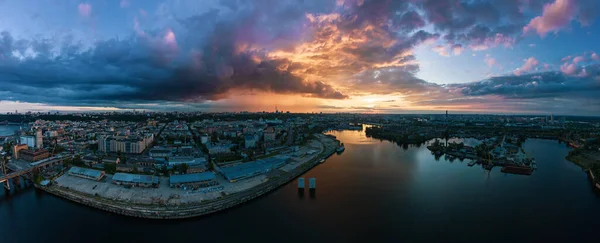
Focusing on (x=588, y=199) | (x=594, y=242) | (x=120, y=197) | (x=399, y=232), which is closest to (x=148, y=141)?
(x=120, y=197)

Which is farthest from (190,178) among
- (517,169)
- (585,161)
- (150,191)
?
(585,161)

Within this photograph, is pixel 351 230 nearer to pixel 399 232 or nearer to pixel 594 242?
pixel 399 232

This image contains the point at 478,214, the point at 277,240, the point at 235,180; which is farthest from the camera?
the point at 235,180

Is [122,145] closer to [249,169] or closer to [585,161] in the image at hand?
[249,169]

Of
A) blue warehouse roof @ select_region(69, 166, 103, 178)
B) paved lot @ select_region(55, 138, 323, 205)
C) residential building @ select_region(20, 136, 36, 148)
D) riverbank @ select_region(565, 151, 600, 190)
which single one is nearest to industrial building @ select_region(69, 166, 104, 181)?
blue warehouse roof @ select_region(69, 166, 103, 178)

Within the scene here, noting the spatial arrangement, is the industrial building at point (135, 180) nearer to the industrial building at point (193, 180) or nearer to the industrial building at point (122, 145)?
the industrial building at point (193, 180)

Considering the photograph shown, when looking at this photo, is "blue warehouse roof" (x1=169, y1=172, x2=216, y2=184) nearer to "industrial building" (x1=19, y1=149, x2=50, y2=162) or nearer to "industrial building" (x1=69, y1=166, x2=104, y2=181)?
Result: "industrial building" (x1=69, y1=166, x2=104, y2=181)

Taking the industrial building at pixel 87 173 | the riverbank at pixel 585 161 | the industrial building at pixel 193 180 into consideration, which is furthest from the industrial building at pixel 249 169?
the riverbank at pixel 585 161
